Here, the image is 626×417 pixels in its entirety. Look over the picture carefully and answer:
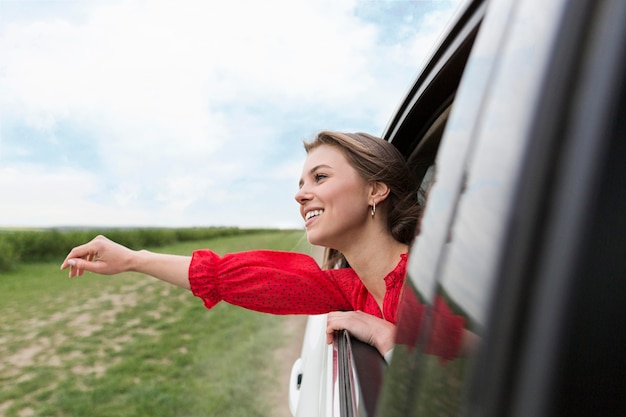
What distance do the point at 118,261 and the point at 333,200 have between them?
95 centimetres

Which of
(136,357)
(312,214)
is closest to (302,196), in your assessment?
(312,214)

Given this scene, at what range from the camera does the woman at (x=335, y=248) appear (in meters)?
2.04

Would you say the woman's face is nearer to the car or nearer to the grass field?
the grass field

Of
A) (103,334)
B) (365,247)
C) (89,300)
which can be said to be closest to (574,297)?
(365,247)

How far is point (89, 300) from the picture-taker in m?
12.5

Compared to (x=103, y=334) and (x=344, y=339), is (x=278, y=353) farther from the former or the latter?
(x=344, y=339)

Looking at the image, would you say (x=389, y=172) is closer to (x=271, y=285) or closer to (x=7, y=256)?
(x=271, y=285)

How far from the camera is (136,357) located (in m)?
6.93

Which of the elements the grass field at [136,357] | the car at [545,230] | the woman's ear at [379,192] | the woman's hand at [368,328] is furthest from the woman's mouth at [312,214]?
the car at [545,230]

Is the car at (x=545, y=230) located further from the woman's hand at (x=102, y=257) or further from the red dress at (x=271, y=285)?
the woman's hand at (x=102, y=257)

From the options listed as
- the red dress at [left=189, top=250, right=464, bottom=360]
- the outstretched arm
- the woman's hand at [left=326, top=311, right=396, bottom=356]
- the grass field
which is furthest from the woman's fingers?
the grass field

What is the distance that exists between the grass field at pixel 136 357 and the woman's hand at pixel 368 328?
1.48 m

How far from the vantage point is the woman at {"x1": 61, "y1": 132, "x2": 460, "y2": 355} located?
204 cm

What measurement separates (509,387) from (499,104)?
0.93 feet
